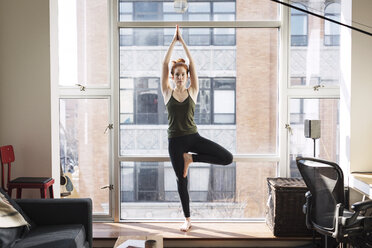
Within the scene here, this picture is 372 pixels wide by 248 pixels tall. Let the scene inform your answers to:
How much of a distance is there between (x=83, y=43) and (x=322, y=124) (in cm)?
292

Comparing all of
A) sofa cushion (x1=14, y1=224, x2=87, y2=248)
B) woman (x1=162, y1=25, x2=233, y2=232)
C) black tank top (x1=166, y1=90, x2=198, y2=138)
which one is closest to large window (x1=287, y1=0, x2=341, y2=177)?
woman (x1=162, y1=25, x2=233, y2=232)

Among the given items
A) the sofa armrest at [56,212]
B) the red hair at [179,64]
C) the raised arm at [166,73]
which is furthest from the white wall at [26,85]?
the red hair at [179,64]

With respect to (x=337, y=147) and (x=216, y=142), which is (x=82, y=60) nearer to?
(x=216, y=142)

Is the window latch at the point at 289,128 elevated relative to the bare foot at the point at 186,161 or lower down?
elevated

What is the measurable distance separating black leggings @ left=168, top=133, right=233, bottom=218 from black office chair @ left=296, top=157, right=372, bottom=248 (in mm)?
1067

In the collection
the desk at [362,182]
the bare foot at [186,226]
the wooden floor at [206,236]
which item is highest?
the desk at [362,182]

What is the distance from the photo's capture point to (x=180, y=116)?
3957mm

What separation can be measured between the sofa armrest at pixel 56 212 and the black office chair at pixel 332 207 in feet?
6.20

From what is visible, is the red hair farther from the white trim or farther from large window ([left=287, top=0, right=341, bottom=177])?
large window ([left=287, top=0, right=341, bottom=177])

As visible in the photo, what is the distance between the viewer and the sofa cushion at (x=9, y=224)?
2711 millimetres

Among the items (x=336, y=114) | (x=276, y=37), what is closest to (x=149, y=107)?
(x=276, y=37)

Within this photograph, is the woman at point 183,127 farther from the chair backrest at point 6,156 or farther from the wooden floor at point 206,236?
the chair backrest at point 6,156

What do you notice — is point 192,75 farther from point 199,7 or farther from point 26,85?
point 26,85

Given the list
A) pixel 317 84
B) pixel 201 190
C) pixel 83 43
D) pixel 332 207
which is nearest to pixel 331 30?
pixel 317 84
